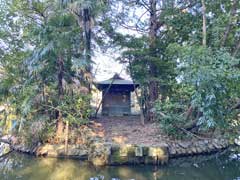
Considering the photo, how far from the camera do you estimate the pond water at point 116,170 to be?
21.4ft

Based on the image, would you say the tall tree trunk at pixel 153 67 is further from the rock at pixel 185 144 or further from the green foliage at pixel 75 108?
the green foliage at pixel 75 108

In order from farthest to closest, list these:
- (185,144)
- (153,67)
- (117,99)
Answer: (117,99)
(153,67)
(185,144)

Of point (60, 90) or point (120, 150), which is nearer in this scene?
point (120, 150)

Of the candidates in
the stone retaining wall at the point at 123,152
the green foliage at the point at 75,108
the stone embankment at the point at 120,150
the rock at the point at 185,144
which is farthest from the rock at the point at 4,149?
the rock at the point at 185,144

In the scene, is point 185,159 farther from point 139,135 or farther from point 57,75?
point 57,75

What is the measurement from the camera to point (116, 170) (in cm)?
706

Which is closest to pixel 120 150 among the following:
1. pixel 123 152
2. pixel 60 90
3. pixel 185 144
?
pixel 123 152

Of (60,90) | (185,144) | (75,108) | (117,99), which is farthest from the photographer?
(117,99)

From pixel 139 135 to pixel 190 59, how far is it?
3873mm

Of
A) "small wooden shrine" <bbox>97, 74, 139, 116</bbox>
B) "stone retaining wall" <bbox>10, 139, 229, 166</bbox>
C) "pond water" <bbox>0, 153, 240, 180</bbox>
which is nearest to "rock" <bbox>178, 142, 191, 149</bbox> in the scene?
"stone retaining wall" <bbox>10, 139, 229, 166</bbox>

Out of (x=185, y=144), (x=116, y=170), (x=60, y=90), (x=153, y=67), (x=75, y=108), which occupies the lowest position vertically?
(x=116, y=170)

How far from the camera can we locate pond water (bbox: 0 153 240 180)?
651 cm

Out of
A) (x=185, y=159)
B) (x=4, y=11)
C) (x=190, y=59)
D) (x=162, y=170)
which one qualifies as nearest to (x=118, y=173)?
(x=162, y=170)

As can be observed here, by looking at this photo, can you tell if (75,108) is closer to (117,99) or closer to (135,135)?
(135,135)
